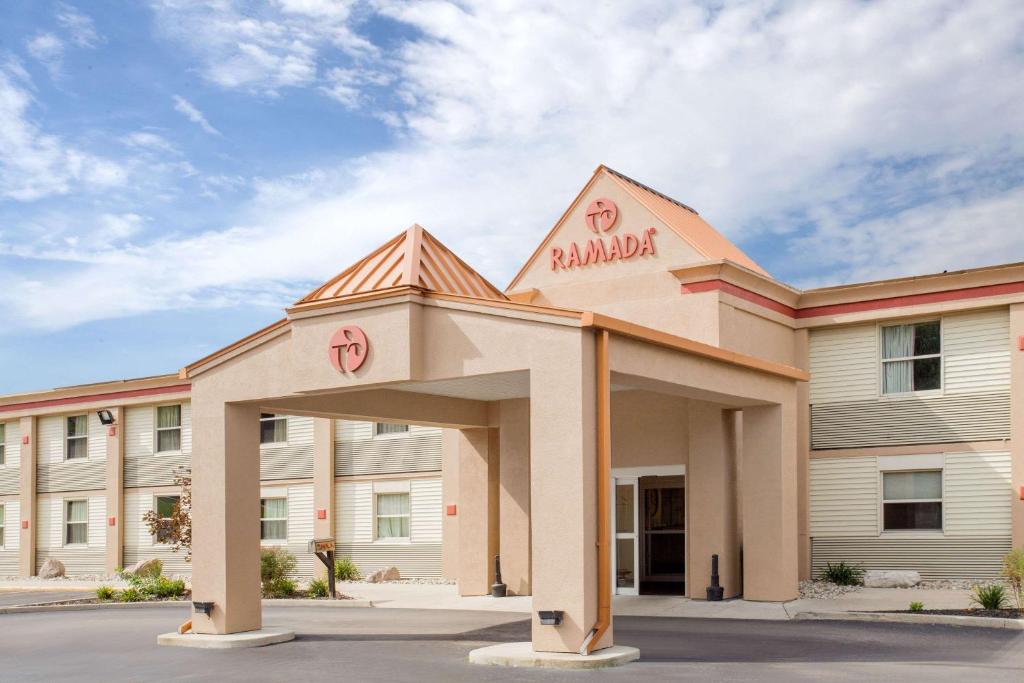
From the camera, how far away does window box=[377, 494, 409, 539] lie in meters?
29.9

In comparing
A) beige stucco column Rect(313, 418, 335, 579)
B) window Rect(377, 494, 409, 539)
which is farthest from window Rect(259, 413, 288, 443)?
window Rect(377, 494, 409, 539)

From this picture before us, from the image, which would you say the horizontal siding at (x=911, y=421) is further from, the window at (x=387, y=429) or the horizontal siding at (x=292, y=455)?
the horizontal siding at (x=292, y=455)

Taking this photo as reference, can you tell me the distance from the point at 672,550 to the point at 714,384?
6273 millimetres

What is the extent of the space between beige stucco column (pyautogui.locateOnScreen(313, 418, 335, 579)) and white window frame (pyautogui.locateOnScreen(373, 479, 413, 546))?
1.37 metres

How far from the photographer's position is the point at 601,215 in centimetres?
2478

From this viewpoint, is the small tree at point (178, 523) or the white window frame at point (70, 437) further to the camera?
the white window frame at point (70, 437)

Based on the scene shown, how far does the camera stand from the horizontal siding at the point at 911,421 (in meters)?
23.0

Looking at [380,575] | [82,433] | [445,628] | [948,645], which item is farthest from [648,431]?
[82,433]

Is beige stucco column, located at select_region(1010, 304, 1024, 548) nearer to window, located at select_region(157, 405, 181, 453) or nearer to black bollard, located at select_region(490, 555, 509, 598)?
black bollard, located at select_region(490, 555, 509, 598)

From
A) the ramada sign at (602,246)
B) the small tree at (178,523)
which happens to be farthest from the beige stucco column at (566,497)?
the small tree at (178,523)

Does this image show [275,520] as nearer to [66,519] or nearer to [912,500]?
[66,519]

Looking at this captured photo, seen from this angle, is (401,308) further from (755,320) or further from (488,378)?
(755,320)

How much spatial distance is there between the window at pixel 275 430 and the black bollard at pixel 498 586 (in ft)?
36.5

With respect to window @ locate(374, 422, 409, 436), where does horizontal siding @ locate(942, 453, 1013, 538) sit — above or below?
below
